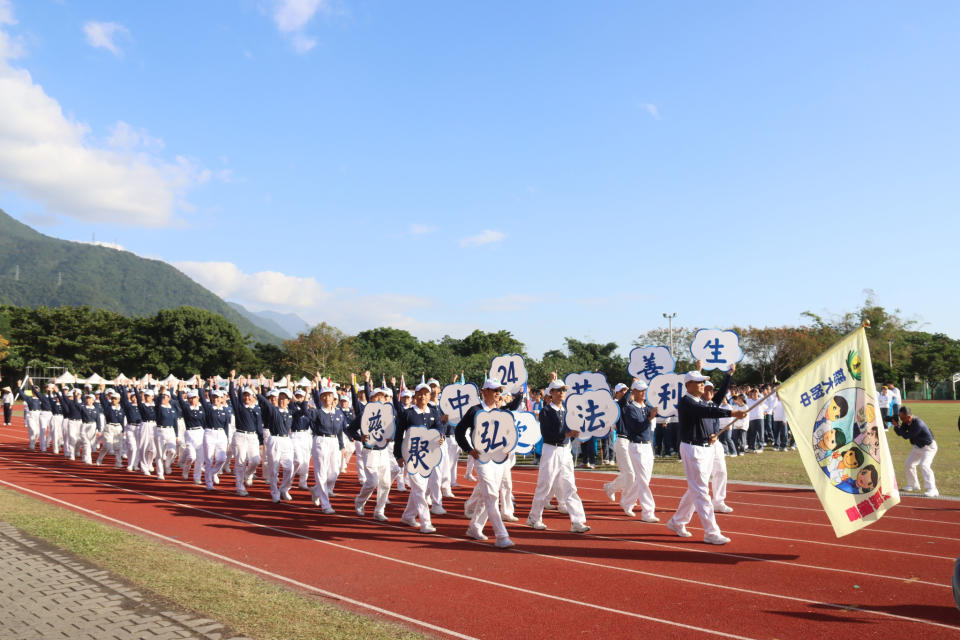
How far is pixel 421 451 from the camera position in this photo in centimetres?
935

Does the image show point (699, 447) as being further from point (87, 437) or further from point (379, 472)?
point (87, 437)

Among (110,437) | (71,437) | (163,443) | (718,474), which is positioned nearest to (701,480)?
(718,474)

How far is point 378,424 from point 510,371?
10.1ft

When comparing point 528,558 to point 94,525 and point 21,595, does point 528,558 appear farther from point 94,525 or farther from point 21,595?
point 94,525

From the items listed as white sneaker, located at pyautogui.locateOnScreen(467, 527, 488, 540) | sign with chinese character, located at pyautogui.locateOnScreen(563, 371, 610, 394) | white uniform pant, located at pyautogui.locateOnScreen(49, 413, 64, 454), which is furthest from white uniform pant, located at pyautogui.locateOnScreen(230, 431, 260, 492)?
white uniform pant, located at pyautogui.locateOnScreen(49, 413, 64, 454)

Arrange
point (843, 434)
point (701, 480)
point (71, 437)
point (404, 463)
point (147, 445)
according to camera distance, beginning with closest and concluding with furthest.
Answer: point (843, 434) → point (701, 480) → point (404, 463) → point (147, 445) → point (71, 437)

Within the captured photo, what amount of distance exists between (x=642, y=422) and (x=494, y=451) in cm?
277

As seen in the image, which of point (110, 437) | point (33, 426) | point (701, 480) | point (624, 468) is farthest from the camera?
point (33, 426)

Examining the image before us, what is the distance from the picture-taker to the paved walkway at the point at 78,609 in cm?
520

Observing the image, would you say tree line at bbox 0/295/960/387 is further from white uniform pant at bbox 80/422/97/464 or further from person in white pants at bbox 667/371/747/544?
person in white pants at bbox 667/371/747/544

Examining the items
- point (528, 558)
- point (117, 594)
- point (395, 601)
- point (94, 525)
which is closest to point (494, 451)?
point (528, 558)

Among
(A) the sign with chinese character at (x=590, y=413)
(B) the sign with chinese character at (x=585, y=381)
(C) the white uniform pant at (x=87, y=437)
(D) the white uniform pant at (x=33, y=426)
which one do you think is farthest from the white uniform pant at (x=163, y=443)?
(A) the sign with chinese character at (x=590, y=413)

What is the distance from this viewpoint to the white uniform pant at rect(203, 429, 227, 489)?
13547 millimetres

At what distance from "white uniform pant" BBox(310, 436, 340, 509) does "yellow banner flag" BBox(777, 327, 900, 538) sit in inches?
273
